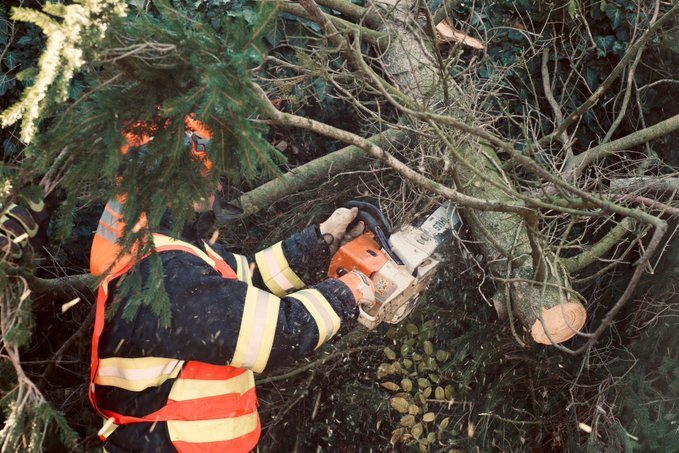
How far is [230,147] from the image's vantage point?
1949 millimetres

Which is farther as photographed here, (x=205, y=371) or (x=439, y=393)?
(x=439, y=393)

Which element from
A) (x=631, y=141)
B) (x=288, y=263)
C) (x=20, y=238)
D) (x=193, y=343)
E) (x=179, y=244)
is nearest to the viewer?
(x=20, y=238)

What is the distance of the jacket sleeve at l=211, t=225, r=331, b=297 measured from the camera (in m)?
3.14

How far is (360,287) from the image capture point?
2.92 m

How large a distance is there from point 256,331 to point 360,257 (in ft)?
2.49

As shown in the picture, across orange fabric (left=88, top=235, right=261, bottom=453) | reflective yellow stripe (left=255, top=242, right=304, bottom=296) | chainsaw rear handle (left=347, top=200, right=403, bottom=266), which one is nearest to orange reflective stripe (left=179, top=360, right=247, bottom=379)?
orange fabric (left=88, top=235, right=261, bottom=453)

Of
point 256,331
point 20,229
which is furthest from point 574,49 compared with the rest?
point 20,229

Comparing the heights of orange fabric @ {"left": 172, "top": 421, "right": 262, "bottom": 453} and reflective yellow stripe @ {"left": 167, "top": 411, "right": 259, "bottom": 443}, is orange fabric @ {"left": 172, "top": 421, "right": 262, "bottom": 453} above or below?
below

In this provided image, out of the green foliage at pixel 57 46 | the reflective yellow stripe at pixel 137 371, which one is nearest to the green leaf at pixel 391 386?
the reflective yellow stripe at pixel 137 371

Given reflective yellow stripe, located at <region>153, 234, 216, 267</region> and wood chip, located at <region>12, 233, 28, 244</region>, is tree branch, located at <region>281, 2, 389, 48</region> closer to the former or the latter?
reflective yellow stripe, located at <region>153, 234, 216, 267</region>

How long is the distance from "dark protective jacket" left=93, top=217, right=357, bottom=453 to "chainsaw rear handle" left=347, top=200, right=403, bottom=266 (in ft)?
1.25

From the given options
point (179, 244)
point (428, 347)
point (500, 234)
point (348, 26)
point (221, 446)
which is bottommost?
point (428, 347)

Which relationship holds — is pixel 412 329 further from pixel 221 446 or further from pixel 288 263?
pixel 221 446

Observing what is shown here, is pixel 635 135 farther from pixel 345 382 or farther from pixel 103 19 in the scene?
pixel 103 19
